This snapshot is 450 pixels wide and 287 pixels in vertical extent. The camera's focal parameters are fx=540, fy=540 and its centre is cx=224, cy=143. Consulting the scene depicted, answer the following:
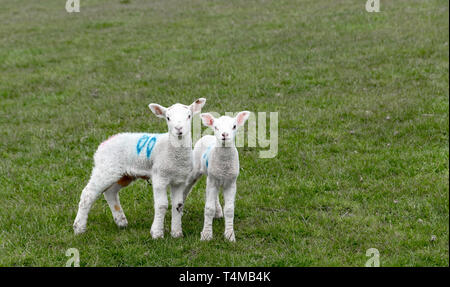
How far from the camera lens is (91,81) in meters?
16.0

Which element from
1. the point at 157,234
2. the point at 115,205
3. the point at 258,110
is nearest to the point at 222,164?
the point at 157,234

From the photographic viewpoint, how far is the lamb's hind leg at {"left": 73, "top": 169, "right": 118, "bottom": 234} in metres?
7.36

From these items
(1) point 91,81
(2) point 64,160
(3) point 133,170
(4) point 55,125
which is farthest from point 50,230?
(1) point 91,81

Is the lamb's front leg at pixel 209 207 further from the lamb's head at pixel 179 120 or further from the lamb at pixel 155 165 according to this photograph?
the lamb's head at pixel 179 120

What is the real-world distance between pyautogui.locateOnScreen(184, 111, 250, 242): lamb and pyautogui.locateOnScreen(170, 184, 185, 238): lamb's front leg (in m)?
0.36

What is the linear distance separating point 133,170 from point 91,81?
30.7ft

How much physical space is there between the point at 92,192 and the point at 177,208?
3.96 ft

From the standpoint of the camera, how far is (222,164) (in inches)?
273

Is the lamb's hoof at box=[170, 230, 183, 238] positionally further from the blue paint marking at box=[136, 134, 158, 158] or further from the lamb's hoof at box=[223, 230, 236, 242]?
the blue paint marking at box=[136, 134, 158, 158]

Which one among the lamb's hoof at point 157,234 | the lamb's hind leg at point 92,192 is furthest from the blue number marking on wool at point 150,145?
the lamb's hoof at point 157,234

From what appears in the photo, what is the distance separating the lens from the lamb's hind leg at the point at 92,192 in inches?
290

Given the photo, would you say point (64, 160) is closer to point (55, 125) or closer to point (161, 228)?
point (55, 125)

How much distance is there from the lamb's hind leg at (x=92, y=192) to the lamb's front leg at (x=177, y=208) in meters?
0.83

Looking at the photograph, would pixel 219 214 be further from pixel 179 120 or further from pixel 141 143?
pixel 179 120
